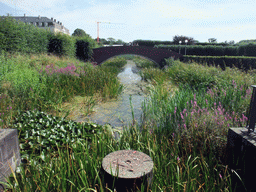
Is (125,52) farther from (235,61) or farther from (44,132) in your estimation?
(44,132)

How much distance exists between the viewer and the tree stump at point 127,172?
1.71 m

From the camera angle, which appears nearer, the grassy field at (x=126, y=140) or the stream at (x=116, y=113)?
the grassy field at (x=126, y=140)

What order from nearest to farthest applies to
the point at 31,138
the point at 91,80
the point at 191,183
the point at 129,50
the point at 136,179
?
1. the point at 136,179
2. the point at 191,183
3. the point at 31,138
4. the point at 91,80
5. the point at 129,50

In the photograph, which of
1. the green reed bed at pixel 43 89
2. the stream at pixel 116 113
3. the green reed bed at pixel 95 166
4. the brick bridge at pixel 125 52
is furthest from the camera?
the brick bridge at pixel 125 52

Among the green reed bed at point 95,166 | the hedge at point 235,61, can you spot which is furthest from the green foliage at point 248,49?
the green reed bed at point 95,166

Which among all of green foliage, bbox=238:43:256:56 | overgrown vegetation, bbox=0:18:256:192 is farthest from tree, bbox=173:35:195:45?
overgrown vegetation, bbox=0:18:256:192

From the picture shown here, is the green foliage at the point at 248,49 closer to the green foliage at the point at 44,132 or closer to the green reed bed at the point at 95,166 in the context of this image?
the green reed bed at the point at 95,166

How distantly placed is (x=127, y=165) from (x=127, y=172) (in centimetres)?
10

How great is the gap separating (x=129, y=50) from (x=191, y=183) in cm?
1880

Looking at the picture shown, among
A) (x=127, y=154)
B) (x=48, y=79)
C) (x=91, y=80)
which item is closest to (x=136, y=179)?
(x=127, y=154)

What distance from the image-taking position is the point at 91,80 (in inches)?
307

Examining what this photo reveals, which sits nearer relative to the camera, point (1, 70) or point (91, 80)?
point (1, 70)

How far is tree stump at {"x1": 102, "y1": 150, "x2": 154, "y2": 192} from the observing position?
67.5 inches

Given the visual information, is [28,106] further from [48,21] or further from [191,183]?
[48,21]
